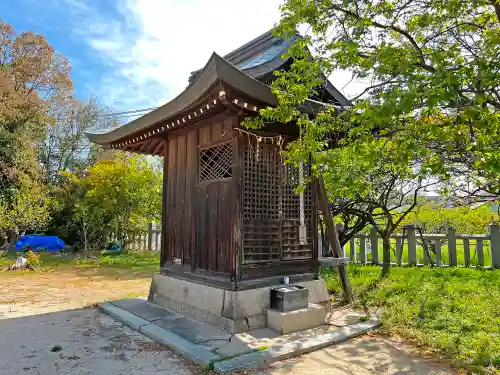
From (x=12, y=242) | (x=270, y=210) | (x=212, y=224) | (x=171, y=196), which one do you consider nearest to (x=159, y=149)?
(x=171, y=196)

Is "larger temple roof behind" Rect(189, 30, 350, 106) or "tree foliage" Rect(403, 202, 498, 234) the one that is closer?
"larger temple roof behind" Rect(189, 30, 350, 106)

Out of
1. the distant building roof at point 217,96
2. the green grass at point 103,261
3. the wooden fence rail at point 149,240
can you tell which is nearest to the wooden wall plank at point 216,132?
the distant building roof at point 217,96

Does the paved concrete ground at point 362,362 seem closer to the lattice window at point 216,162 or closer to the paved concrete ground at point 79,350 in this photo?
the paved concrete ground at point 79,350

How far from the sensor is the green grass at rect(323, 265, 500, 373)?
4.17 m

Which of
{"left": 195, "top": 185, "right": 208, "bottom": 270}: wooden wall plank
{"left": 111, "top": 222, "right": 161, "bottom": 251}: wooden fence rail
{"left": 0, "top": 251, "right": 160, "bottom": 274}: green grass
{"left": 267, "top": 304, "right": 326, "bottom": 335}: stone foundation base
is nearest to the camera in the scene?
{"left": 267, "top": 304, "right": 326, "bottom": 335}: stone foundation base

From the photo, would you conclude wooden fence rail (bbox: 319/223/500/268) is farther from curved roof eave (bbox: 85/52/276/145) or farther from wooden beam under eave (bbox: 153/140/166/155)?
curved roof eave (bbox: 85/52/276/145)

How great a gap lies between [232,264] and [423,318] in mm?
3073

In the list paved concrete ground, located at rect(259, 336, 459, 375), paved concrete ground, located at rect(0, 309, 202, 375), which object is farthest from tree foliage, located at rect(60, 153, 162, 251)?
paved concrete ground, located at rect(259, 336, 459, 375)

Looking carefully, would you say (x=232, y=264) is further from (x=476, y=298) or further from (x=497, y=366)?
(x=476, y=298)

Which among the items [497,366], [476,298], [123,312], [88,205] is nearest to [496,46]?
Answer: [497,366]

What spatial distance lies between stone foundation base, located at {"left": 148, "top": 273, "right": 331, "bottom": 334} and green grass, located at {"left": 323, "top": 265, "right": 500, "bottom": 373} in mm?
1224

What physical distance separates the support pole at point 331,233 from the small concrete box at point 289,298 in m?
1.35

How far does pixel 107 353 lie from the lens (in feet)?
13.6

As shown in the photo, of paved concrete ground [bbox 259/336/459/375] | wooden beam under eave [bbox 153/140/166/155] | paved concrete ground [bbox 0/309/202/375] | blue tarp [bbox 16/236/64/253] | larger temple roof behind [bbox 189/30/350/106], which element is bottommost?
paved concrete ground [bbox 259/336/459/375]
